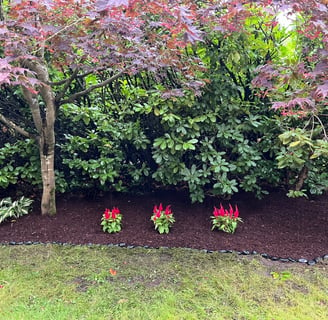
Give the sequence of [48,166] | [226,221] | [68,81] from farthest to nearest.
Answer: [48,166] → [226,221] → [68,81]

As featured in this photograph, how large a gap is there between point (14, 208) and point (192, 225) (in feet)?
6.55

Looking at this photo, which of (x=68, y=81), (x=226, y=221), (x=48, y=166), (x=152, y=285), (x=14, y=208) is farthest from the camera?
(x=14, y=208)

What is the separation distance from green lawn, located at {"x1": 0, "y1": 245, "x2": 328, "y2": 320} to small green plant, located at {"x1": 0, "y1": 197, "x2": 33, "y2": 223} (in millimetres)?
651

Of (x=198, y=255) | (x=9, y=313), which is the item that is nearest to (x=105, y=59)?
(x=198, y=255)

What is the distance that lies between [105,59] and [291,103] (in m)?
1.64

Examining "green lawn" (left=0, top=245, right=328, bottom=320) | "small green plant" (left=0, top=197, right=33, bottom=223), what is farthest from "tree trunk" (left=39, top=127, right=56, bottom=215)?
"green lawn" (left=0, top=245, right=328, bottom=320)

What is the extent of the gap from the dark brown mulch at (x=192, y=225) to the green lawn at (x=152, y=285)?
22cm

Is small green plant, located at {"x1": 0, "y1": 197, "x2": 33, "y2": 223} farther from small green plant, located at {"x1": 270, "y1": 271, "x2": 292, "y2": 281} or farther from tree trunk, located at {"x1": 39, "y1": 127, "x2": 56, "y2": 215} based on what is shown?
small green plant, located at {"x1": 270, "y1": 271, "x2": 292, "y2": 281}

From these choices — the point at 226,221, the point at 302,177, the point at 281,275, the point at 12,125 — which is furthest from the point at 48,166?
the point at 302,177

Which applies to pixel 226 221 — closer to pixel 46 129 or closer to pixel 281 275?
pixel 281 275

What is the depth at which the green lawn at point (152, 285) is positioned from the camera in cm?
205

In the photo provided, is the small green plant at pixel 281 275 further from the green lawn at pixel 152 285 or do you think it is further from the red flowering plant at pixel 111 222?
the red flowering plant at pixel 111 222

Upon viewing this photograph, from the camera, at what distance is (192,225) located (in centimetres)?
339

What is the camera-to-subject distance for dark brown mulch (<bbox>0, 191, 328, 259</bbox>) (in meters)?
3.00
